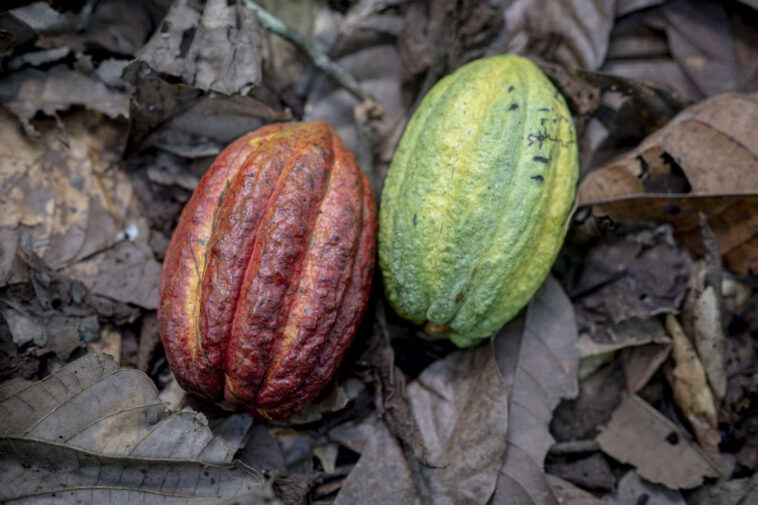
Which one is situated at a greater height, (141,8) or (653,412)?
(141,8)

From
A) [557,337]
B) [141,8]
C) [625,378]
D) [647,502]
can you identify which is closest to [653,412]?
[625,378]

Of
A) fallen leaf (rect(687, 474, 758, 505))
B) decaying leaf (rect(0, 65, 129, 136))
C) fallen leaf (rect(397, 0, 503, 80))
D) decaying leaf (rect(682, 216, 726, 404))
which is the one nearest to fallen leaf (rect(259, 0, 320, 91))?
fallen leaf (rect(397, 0, 503, 80))

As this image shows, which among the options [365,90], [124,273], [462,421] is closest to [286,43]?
[365,90]

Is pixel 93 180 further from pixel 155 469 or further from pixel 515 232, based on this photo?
pixel 515 232

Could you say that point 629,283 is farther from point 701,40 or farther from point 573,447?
point 701,40

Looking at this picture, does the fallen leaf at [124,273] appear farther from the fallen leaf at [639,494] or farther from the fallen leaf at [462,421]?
the fallen leaf at [639,494]

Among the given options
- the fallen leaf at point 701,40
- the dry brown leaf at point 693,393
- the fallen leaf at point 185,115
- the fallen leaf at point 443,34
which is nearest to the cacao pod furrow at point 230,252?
the fallen leaf at point 185,115

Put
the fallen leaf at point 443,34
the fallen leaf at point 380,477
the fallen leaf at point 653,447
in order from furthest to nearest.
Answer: the fallen leaf at point 443,34, the fallen leaf at point 653,447, the fallen leaf at point 380,477
